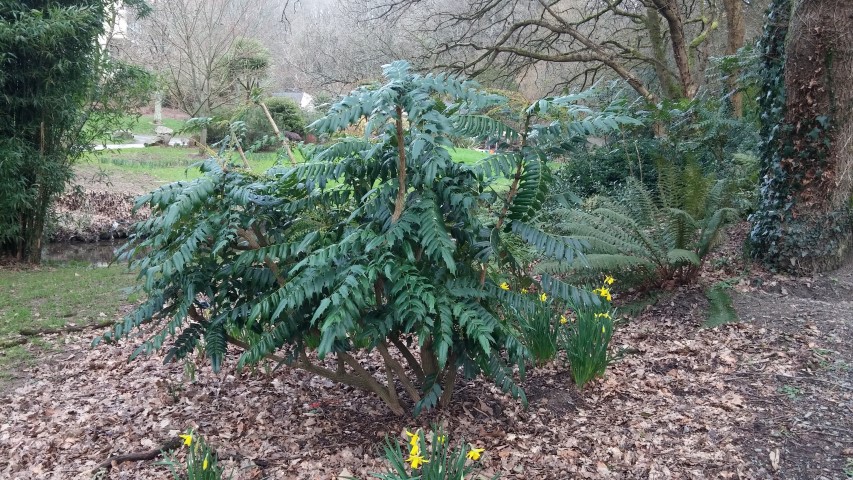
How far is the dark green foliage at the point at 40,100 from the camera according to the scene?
26.7 ft

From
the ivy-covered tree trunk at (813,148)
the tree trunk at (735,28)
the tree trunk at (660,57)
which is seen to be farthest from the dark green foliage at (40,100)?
the tree trunk at (735,28)

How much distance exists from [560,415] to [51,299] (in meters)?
5.93

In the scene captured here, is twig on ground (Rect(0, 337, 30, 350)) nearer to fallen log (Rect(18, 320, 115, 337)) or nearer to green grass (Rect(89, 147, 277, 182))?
fallen log (Rect(18, 320, 115, 337))

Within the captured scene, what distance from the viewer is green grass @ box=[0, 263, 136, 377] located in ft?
18.6

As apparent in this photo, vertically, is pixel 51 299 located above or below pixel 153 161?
below

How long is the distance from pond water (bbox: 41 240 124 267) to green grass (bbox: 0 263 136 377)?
53.6 inches

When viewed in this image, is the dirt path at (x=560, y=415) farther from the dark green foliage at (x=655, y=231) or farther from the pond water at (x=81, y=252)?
the pond water at (x=81, y=252)

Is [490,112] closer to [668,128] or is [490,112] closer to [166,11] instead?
[668,128]

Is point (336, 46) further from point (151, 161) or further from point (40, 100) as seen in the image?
point (40, 100)

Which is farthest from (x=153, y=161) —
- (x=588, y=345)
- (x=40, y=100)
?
(x=588, y=345)

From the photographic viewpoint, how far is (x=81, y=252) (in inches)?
451

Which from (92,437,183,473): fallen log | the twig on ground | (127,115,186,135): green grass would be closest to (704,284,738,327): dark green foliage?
(92,437,183,473): fallen log

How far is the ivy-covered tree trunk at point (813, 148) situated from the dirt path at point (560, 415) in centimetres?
58

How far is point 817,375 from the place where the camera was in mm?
3617
